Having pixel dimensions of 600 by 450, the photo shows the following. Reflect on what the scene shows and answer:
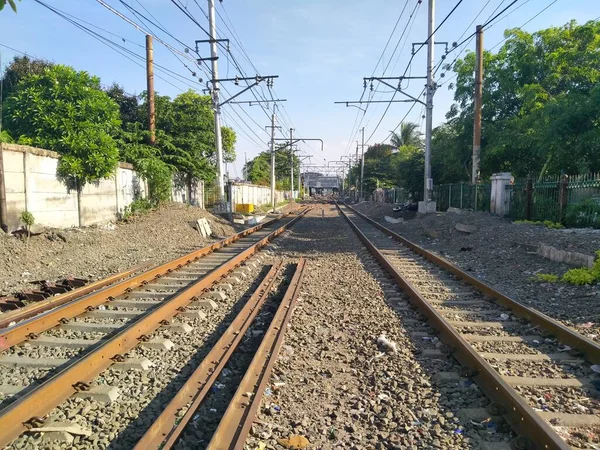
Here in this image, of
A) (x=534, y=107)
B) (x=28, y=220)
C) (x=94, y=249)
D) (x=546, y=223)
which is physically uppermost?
(x=534, y=107)

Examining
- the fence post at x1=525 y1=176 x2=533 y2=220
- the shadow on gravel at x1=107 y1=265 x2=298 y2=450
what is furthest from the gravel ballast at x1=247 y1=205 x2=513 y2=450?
the fence post at x1=525 y1=176 x2=533 y2=220

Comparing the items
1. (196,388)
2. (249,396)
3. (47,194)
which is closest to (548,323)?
(249,396)

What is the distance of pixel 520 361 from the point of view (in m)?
4.71

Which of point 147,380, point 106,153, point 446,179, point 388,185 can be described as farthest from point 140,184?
point 388,185

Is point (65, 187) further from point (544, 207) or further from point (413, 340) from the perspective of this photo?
point (544, 207)

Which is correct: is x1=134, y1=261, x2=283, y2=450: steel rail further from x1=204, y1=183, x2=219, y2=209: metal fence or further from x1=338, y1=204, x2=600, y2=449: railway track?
x1=204, y1=183, x2=219, y2=209: metal fence

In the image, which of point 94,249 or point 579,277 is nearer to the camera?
point 579,277

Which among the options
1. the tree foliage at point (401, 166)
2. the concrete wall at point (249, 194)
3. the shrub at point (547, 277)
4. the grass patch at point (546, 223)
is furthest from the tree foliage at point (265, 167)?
the shrub at point (547, 277)

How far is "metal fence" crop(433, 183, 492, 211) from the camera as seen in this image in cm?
2102

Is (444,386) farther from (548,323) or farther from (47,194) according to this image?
(47,194)

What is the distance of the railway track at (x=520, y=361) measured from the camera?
3.34 meters

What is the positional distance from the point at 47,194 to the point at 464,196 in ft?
65.0

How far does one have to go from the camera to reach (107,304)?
6.81 m

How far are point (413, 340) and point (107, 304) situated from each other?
4560 millimetres
